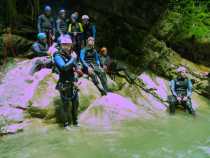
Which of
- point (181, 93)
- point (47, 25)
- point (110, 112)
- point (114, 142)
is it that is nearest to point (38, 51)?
point (47, 25)

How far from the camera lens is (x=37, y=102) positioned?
11.1 m

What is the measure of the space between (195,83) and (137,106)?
4.23 m

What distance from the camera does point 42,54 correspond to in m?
13.5

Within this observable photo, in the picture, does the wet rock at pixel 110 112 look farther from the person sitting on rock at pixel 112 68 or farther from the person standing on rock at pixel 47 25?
the person standing on rock at pixel 47 25

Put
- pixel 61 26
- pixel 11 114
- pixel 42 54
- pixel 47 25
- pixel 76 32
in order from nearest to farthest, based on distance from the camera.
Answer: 1. pixel 11 114
2. pixel 42 54
3. pixel 76 32
4. pixel 47 25
5. pixel 61 26

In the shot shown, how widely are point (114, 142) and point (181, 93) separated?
468cm

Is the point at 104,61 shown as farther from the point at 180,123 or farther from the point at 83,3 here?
the point at 83,3

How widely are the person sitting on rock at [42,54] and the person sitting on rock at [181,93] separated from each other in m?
3.88

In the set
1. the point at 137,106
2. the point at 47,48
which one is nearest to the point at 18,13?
the point at 47,48

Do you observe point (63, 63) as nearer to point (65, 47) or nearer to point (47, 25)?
point (65, 47)

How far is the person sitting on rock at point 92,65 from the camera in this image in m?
12.5

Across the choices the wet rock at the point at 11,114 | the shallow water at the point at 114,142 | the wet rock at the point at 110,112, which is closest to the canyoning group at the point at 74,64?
the wet rock at the point at 110,112

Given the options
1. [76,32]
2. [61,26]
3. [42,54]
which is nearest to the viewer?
[42,54]

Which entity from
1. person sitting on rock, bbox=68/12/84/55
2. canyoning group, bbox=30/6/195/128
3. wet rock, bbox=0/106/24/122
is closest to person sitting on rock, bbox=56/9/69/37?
canyoning group, bbox=30/6/195/128
